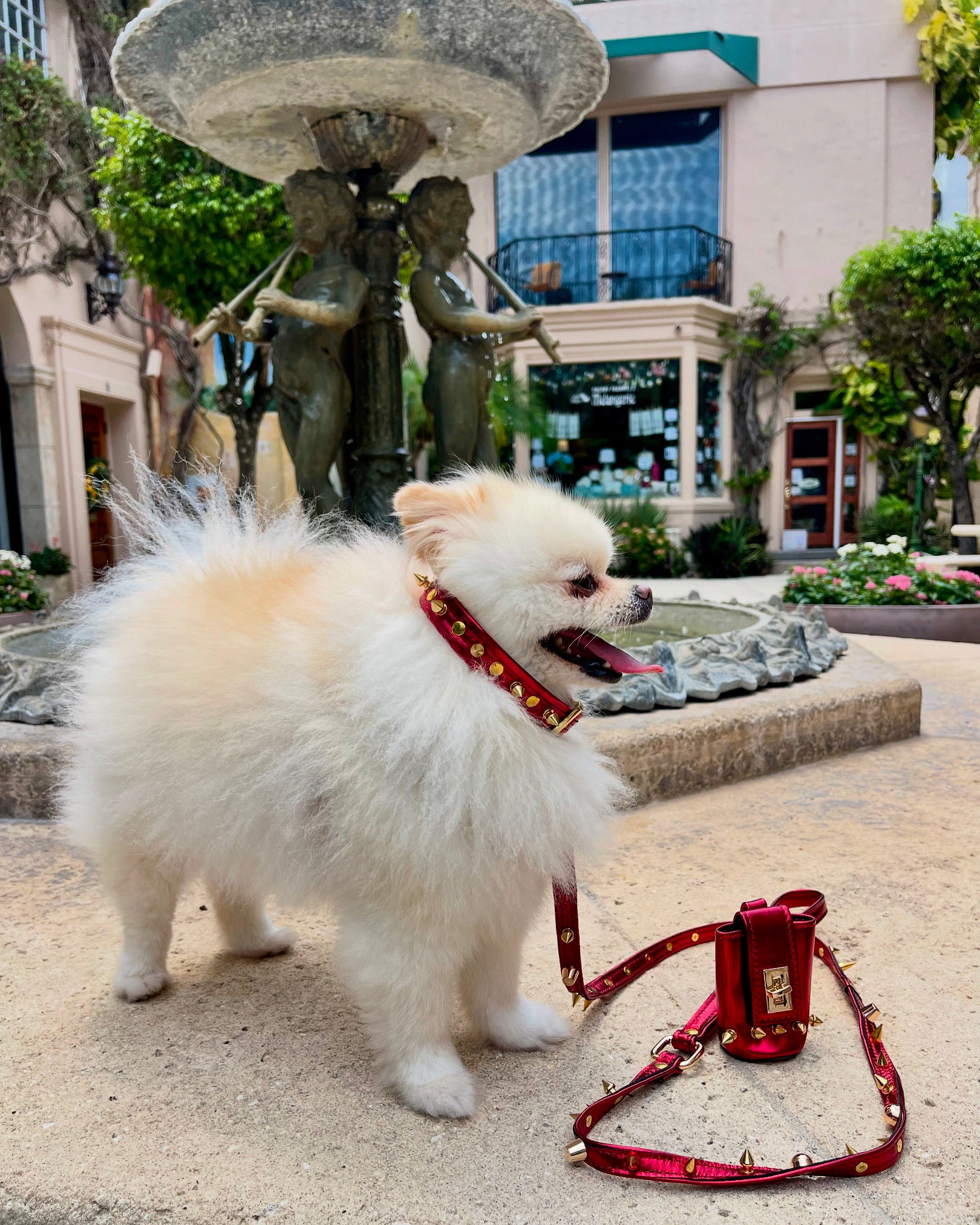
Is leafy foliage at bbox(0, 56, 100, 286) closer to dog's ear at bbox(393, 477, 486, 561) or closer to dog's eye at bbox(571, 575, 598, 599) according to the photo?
dog's ear at bbox(393, 477, 486, 561)

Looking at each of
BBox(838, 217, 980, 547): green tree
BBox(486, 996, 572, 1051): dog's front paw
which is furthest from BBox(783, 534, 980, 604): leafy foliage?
BBox(486, 996, 572, 1051): dog's front paw

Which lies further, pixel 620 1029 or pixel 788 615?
pixel 788 615

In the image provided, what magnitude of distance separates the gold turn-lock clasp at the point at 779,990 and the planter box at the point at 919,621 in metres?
5.82

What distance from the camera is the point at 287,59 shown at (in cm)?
362

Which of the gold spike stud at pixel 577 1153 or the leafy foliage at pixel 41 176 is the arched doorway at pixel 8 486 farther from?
the gold spike stud at pixel 577 1153

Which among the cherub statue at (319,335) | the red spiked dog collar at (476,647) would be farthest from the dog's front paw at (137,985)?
the cherub statue at (319,335)

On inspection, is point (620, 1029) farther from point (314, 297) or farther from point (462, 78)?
point (462, 78)

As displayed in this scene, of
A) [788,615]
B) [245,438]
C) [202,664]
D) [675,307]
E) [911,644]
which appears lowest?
[911,644]

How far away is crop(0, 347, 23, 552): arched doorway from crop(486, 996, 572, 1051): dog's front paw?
43.5ft

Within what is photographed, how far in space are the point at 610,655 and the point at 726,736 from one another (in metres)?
1.94

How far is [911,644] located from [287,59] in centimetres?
510

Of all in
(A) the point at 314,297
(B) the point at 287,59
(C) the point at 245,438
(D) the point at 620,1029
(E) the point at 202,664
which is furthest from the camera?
(C) the point at 245,438

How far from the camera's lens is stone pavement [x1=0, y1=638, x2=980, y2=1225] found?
4.28 feet

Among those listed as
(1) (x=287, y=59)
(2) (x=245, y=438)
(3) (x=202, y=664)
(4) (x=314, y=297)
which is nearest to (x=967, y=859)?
(3) (x=202, y=664)
